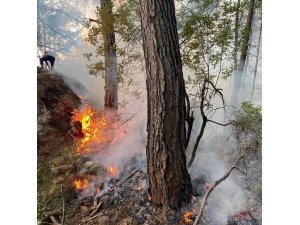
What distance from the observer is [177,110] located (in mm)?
2324

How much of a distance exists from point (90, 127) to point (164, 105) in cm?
87

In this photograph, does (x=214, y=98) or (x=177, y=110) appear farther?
(x=214, y=98)

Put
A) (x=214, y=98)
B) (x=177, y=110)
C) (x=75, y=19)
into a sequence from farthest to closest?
(x=75, y=19) → (x=214, y=98) → (x=177, y=110)

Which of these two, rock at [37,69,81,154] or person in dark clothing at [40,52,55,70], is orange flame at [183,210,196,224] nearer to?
rock at [37,69,81,154]

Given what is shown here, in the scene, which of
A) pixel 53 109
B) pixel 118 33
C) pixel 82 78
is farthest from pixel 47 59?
pixel 118 33

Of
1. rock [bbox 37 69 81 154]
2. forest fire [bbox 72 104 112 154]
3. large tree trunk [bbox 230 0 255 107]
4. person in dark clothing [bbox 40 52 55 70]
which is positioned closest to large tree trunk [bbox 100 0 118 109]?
forest fire [bbox 72 104 112 154]

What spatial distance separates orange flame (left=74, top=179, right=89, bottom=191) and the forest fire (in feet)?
0.87

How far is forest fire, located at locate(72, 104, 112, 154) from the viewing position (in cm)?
279

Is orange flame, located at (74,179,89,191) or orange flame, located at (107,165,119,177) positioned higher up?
orange flame, located at (107,165,119,177)

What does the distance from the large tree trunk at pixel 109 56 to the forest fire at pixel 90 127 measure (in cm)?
15
